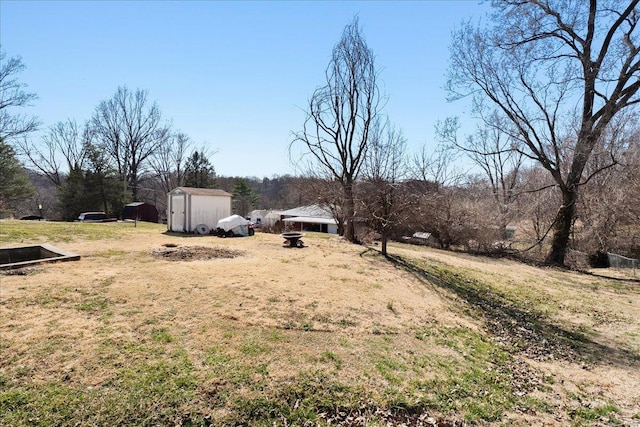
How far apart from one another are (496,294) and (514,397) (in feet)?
16.3

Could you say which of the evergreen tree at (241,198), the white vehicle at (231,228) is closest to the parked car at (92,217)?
the white vehicle at (231,228)

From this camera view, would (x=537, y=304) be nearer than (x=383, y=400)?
No

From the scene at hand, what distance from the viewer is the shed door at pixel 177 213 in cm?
1396

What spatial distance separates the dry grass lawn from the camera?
309 cm

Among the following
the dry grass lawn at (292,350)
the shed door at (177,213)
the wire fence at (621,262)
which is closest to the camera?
the dry grass lawn at (292,350)

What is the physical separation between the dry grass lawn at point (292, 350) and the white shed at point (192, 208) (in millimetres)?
5934

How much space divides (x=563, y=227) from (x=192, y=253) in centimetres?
1402

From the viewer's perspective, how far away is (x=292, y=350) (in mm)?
4074

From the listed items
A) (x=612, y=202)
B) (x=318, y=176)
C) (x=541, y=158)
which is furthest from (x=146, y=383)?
(x=612, y=202)

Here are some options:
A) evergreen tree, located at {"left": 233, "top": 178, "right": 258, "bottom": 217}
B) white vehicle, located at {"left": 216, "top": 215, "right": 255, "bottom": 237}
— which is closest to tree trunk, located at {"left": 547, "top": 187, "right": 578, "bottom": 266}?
white vehicle, located at {"left": 216, "top": 215, "right": 255, "bottom": 237}

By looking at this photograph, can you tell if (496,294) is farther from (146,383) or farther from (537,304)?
(146,383)

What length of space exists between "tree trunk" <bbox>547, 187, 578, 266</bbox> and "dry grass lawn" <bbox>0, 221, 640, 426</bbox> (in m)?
6.60

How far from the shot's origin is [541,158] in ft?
44.8

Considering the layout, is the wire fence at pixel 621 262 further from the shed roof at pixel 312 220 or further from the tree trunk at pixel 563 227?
the shed roof at pixel 312 220
